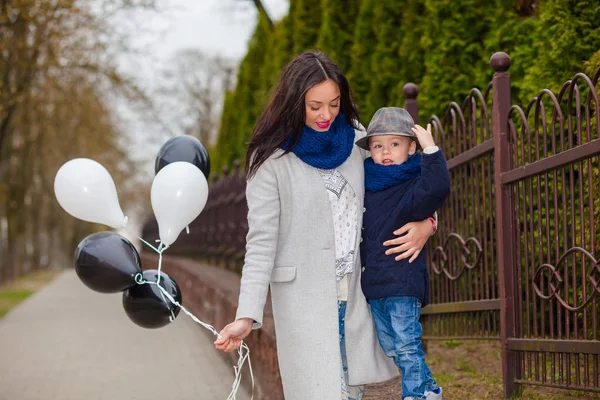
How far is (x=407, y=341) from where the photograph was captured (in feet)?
10.1

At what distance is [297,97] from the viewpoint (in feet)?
10.3

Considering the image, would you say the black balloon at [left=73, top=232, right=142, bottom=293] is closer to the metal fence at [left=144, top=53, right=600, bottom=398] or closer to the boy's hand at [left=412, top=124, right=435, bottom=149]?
the boy's hand at [left=412, top=124, right=435, bottom=149]

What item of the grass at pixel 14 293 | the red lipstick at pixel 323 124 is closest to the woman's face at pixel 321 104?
the red lipstick at pixel 323 124

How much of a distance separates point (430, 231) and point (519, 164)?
133 centimetres

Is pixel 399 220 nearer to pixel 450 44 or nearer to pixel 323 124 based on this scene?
pixel 323 124

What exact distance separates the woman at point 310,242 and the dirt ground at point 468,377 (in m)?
0.95

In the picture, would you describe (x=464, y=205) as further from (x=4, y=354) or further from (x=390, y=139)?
(x=4, y=354)

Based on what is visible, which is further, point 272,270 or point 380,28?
point 380,28

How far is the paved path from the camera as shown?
21.3 feet

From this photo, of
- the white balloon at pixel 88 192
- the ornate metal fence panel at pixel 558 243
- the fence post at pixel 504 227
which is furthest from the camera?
the fence post at pixel 504 227

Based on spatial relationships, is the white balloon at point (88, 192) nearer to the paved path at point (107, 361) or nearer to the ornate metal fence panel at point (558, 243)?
the ornate metal fence panel at point (558, 243)

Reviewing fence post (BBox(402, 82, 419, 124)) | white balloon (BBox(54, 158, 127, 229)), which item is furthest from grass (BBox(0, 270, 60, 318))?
white balloon (BBox(54, 158, 127, 229))

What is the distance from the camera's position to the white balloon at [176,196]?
3.86 m

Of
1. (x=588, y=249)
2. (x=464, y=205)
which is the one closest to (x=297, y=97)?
(x=588, y=249)
